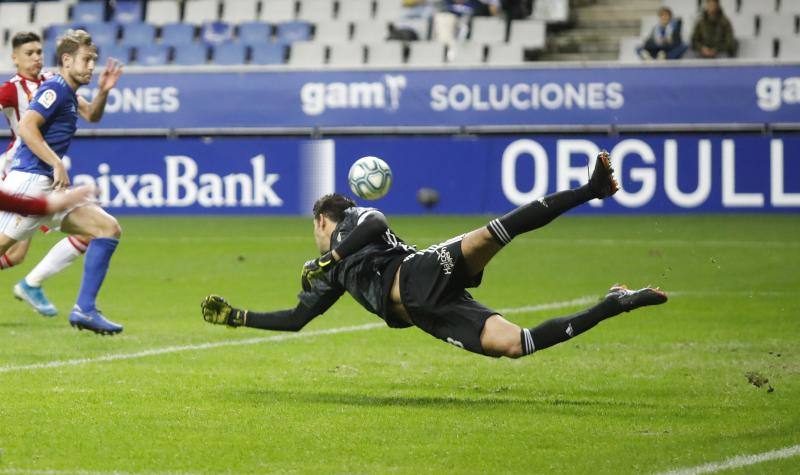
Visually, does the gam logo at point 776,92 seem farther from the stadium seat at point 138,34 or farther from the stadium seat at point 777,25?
the stadium seat at point 138,34

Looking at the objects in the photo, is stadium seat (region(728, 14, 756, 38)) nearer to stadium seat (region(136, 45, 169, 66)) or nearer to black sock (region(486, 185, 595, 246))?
stadium seat (region(136, 45, 169, 66))

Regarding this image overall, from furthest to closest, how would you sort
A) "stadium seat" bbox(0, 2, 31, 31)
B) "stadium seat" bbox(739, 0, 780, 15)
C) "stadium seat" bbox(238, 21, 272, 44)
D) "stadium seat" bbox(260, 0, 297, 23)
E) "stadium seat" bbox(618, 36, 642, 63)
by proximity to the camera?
"stadium seat" bbox(0, 2, 31, 31) < "stadium seat" bbox(260, 0, 297, 23) < "stadium seat" bbox(238, 21, 272, 44) < "stadium seat" bbox(739, 0, 780, 15) < "stadium seat" bbox(618, 36, 642, 63)

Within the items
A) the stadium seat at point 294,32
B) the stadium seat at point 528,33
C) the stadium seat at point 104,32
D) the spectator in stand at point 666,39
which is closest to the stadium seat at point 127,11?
the stadium seat at point 104,32

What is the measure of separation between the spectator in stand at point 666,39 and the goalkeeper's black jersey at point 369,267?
1505 cm

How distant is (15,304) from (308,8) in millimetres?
14519

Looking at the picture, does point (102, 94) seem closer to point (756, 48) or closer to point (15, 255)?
point (15, 255)

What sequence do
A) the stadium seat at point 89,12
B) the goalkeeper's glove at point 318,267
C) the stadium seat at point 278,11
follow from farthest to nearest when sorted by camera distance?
the stadium seat at point 89,12, the stadium seat at point 278,11, the goalkeeper's glove at point 318,267

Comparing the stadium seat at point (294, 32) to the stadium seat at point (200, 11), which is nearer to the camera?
the stadium seat at point (294, 32)

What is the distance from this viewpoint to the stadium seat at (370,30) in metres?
25.2

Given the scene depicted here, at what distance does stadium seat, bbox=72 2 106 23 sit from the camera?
2750 centimetres

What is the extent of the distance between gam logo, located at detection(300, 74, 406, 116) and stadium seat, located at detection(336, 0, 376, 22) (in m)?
3.69

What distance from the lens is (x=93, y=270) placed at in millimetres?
10391

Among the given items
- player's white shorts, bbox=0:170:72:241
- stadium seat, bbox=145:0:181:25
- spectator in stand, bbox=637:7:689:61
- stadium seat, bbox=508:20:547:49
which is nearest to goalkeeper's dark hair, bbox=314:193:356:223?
player's white shorts, bbox=0:170:72:241

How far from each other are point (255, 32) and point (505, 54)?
15.5ft
